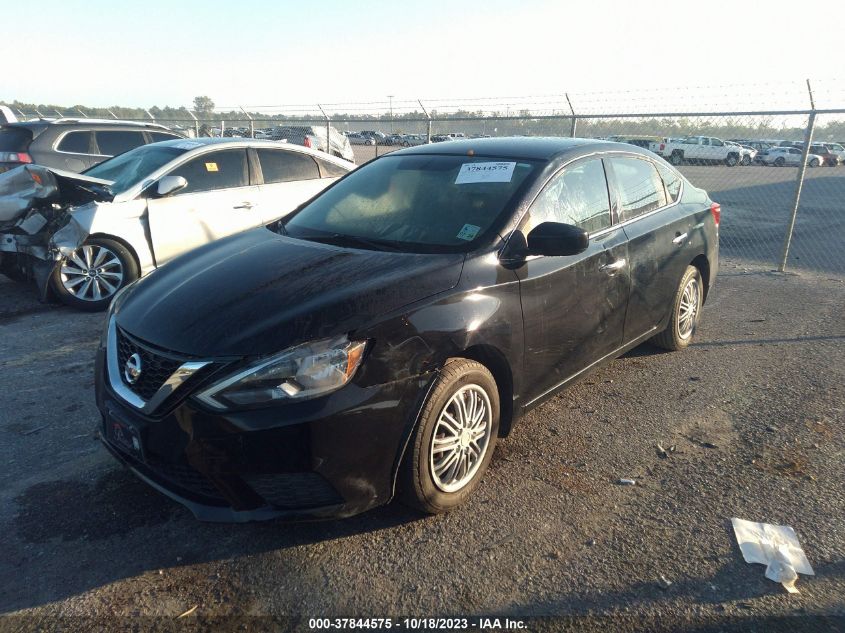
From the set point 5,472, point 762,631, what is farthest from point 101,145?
point 762,631

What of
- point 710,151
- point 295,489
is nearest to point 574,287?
point 295,489

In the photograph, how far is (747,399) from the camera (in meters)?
4.29

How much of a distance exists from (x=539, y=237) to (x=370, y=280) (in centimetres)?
93

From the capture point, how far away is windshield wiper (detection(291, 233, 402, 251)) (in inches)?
130

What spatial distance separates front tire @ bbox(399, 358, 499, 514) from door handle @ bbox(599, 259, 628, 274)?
1.20 m

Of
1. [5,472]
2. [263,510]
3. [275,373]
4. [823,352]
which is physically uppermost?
[275,373]

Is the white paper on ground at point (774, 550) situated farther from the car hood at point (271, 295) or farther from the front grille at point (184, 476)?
the front grille at point (184, 476)

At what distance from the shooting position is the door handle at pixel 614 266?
12.3 feet

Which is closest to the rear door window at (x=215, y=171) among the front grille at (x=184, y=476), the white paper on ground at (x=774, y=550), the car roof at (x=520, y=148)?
the car roof at (x=520, y=148)

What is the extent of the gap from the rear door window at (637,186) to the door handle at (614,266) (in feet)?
1.14

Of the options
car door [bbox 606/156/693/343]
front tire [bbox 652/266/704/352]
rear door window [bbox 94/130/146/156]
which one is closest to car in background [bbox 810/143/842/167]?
front tire [bbox 652/266/704/352]

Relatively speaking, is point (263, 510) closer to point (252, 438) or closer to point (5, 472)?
point (252, 438)

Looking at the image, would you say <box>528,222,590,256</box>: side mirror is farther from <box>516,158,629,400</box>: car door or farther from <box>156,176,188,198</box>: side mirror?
<box>156,176,188,198</box>: side mirror

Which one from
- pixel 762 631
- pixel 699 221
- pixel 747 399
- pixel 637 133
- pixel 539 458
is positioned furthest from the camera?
pixel 637 133
